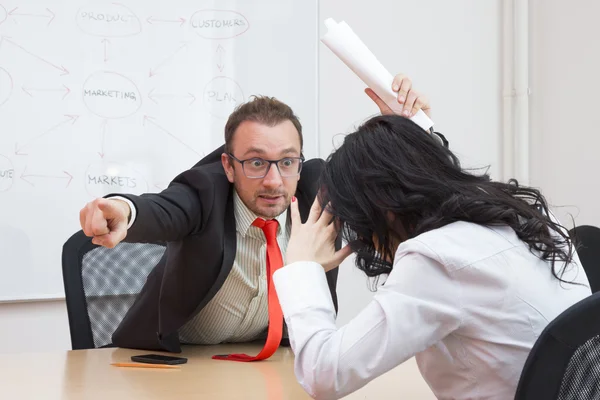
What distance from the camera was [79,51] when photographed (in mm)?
3049

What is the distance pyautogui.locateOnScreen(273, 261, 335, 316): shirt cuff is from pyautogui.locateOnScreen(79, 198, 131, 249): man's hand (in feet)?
1.55

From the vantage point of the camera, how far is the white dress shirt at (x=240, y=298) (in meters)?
2.16

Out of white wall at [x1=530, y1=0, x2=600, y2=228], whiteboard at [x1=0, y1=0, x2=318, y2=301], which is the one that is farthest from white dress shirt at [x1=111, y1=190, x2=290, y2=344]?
white wall at [x1=530, y1=0, x2=600, y2=228]

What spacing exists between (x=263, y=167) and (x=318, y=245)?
878mm

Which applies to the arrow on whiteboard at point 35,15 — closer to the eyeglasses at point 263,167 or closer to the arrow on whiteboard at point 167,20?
the arrow on whiteboard at point 167,20

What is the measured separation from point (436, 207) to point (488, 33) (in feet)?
9.58

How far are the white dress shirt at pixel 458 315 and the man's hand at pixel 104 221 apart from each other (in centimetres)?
63

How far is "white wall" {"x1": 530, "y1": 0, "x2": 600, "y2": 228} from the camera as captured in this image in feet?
11.2

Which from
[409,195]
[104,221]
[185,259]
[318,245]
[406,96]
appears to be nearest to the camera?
[409,195]

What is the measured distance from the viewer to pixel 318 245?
4.38ft

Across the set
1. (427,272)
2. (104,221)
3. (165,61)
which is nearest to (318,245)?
(427,272)

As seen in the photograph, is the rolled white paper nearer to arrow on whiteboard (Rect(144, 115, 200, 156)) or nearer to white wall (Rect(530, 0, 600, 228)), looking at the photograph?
arrow on whiteboard (Rect(144, 115, 200, 156))

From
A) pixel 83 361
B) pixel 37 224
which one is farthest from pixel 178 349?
pixel 37 224

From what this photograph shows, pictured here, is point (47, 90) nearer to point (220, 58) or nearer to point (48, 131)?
point (48, 131)
